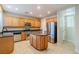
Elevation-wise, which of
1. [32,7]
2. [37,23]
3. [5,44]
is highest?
[32,7]

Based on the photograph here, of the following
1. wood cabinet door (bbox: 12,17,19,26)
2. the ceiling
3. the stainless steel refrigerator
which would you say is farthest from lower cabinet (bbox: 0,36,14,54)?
the stainless steel refrigerator

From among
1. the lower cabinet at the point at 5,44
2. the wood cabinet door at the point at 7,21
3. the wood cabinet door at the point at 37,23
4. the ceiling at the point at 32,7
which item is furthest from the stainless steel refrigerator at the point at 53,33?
the lower cabinet at the point at 5,44

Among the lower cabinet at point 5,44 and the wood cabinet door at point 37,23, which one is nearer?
the lower cabinet at point 5,44

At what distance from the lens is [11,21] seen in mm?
6438

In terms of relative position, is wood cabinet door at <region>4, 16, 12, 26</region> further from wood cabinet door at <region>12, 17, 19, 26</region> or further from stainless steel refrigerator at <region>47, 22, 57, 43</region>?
stainless steel refrigerator at <region>47, 22, 57, 43</region>

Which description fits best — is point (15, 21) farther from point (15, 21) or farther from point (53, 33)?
point (53, 33)

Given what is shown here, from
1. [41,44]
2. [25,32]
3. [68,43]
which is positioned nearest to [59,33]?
[68,43]

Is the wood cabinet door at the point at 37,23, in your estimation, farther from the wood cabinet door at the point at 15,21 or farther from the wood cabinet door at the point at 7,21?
the wood cabinet door at the point at 7,21

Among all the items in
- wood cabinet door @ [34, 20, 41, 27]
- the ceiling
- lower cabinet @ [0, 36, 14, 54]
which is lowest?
lower cabinet @ [0, 36, 14, 54]

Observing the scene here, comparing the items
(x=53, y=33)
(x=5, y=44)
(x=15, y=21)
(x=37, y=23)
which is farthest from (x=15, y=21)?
(x=5, y=44)

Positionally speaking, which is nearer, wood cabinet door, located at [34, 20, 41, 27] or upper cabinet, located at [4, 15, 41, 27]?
upper cabinet, located at [4, 15, 41, 27]

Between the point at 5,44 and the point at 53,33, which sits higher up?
the point at 53,33

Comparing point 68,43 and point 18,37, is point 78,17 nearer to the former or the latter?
point 68,43

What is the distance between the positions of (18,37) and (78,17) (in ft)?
13.6
